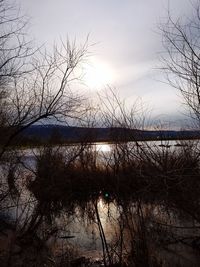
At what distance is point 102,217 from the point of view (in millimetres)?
12211

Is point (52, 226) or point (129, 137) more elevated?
point (129, 137)

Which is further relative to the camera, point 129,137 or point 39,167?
point 39,167

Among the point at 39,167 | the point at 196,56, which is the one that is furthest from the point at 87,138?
the point at 196,56

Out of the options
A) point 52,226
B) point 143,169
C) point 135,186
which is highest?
point 143,169

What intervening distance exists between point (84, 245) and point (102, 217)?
2.97m

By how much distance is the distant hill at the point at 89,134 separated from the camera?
8.37 metres

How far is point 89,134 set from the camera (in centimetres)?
1334

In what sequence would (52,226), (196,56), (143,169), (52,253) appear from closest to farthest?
(196,56) < (143,169) < (52,253) < (52,226)

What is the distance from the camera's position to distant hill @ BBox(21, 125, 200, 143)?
837 cm

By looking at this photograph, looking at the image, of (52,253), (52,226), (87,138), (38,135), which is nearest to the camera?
(52,253)

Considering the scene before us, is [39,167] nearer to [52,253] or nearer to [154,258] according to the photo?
[52,253]

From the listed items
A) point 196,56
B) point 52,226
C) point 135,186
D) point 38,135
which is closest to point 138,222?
point 196,56

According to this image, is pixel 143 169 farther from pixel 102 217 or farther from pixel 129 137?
pixel 102 217

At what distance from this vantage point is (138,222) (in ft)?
21.9
